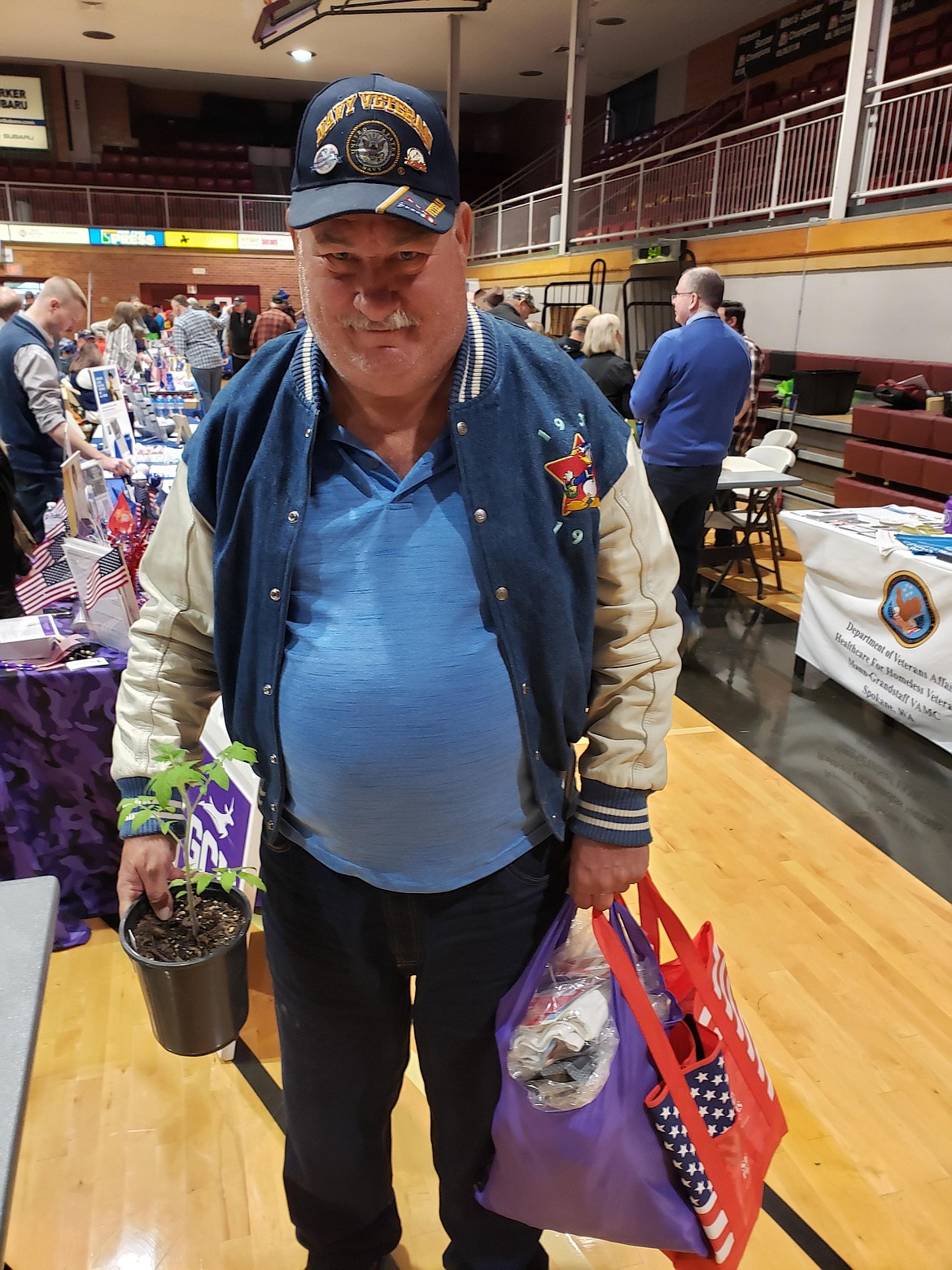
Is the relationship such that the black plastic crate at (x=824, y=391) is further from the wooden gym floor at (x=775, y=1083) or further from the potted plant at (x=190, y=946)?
the potted plant at (x=190, y=946)

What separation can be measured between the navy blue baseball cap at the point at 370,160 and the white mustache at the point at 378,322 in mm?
94

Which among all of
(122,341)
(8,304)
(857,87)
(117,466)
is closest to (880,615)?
(117,466)

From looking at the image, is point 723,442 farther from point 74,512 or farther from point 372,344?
point 372,344

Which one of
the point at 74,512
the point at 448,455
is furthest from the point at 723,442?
the point at 448,455

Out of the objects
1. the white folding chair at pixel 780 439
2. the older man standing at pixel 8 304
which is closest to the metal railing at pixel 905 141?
the white folding chair at pixel 780 439

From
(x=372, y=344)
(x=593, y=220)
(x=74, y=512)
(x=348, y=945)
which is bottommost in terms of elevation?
(x=348, y=945)

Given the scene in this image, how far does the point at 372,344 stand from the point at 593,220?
46.1 feet

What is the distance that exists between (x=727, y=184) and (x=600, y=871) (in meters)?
10.8

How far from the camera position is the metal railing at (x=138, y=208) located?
643 inches

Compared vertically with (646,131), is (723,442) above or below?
below

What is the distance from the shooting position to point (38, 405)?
13.5ft

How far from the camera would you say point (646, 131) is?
15.4 m

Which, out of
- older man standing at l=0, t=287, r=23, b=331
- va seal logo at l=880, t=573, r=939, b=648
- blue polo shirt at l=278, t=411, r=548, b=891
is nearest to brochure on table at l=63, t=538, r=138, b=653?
blue polo shirt at l=278, t=411, r=548, b=891

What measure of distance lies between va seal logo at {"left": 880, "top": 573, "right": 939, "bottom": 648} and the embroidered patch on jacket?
2614 mm
